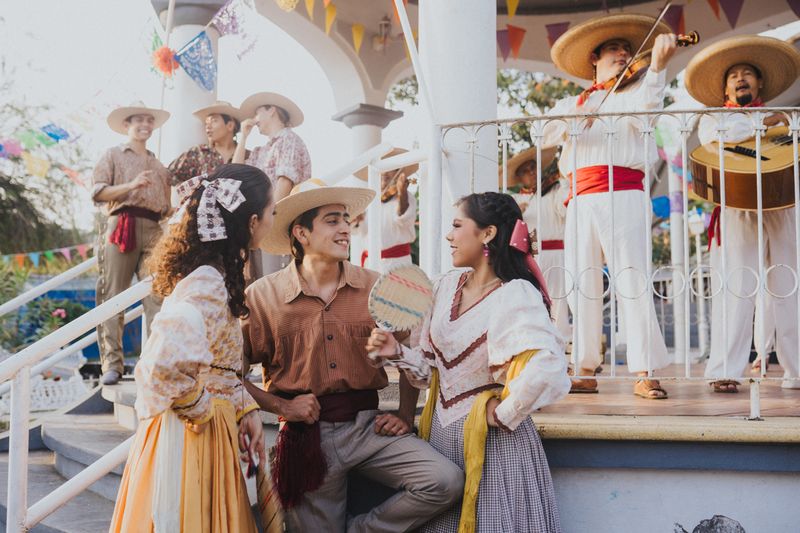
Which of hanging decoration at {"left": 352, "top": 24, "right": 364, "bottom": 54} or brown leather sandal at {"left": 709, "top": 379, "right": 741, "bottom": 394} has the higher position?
hanging decoration at {"left": 352, "top": 24, "right": 364, "bottom": 54}

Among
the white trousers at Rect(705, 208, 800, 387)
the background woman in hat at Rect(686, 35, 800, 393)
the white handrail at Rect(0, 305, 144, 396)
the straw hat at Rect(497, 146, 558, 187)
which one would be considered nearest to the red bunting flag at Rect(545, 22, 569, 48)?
the straw hat at Rect(497, 146, 558, 187)

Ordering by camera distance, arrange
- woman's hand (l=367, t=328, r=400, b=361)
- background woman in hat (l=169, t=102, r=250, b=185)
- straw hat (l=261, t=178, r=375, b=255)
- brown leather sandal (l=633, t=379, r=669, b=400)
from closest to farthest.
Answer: woman's hand (l=367, t=328, r=400, b=361) < straw hat (l=261, t=178, r=375, b=255) < brown leather sandal (l=633, t=379, r=669, b=400) < background woman in hat (l=169, t=102, r=250, b=185)

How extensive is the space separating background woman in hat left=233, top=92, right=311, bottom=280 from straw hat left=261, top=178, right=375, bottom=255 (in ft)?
4.28

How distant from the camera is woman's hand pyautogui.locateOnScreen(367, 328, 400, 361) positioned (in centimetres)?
258

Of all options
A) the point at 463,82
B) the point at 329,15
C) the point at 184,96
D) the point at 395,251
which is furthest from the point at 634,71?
the point at 329,15

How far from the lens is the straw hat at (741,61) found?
13.7 feet

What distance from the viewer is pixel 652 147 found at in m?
3.63

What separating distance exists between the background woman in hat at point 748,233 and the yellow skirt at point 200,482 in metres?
2.75

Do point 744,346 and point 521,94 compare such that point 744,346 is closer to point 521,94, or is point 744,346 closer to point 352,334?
point 352,334

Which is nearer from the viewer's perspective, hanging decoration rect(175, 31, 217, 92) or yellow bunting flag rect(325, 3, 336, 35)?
hanging decoration rect(175, 31, 217, 92)

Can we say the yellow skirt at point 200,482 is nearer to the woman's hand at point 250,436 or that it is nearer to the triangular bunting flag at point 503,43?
the woman's hand at point 250,436

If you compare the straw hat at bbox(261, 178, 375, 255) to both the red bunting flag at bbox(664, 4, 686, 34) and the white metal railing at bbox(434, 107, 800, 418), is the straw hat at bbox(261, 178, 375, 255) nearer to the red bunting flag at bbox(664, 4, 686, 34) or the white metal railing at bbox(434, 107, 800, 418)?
the white metal railing at bbox(434, 107, 800, 418)

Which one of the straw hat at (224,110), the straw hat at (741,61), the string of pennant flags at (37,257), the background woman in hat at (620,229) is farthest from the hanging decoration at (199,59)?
the string of pennant flags at (37,257)

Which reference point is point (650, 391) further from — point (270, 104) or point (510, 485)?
point (270, 104)
